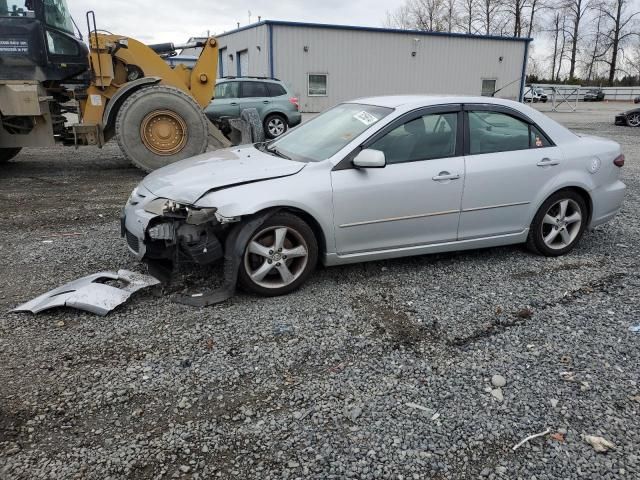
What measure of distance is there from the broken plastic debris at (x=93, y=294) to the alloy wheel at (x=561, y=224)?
12.3ft

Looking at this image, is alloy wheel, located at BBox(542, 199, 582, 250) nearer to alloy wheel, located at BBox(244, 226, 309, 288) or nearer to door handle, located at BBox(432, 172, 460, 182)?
door handle, located at BBox(432, 172, 460, 182)

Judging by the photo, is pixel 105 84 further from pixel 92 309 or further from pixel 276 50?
pixel 276 50

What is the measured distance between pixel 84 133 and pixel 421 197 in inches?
270

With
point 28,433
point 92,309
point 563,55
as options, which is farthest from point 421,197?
point 563,55

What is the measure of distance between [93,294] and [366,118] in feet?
8.89

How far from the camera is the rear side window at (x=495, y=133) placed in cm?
471

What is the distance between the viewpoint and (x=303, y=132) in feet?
16.7

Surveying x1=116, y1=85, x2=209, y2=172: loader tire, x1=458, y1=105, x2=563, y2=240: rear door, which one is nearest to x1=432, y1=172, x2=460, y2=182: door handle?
x1=458, y1=105, x2=563, y2=240: rear door

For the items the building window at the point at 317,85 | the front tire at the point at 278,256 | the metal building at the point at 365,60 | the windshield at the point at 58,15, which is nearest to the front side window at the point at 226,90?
the windshield at the point at 58,15

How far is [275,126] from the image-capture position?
14812 mm

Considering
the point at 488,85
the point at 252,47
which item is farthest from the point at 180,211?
the point at 488,85

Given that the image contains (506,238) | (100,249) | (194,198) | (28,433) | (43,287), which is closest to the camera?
(28,433)

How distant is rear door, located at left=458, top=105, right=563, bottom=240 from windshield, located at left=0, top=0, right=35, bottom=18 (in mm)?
7283

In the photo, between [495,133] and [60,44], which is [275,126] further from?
[495,133]
